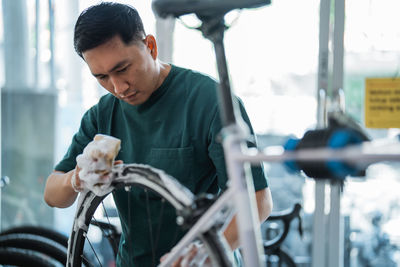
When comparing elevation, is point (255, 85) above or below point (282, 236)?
above

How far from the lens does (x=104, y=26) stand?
0.95 meters

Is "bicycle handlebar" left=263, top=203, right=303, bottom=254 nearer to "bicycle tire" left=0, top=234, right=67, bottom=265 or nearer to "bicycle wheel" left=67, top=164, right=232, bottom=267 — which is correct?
"bicycle tire" left=0, top=234, right=67, bottom=265

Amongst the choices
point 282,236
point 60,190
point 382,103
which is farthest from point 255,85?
point 60,190

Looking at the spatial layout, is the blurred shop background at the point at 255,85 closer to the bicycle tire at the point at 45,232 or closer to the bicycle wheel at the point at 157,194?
the bicycle tire at the point at 45,232

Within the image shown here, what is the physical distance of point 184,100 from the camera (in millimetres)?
1077

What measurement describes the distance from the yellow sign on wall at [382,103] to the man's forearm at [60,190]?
1.46 m

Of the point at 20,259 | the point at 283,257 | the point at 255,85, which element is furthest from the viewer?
the point at 255,85

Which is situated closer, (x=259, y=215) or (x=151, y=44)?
(x=259, y=215)

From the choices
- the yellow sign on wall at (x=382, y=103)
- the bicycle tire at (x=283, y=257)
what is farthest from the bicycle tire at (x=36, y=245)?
the yellow sign on wall at (x=382, y=103)

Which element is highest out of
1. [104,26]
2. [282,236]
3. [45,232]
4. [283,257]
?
[104,26]

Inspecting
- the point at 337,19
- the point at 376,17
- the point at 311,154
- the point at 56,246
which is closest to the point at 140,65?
the point at 311,154

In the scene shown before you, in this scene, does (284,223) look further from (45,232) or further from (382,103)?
(45,232)

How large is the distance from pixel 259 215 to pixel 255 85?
4.49 feet

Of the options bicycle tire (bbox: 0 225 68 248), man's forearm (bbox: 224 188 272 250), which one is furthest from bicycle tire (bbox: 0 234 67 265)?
man's forearm (bbox: 224 188 272 250)
